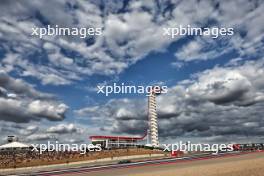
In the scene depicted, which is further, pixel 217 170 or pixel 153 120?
pixel 153 120

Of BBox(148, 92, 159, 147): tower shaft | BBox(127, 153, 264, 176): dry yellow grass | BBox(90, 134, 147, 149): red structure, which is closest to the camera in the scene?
BBox(127, 153, 264, 176): dry yellow grass

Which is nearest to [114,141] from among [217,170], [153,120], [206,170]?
[153,120]

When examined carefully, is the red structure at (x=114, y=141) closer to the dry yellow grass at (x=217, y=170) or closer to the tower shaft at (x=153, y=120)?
the tower shaft at (x=153, y=120)

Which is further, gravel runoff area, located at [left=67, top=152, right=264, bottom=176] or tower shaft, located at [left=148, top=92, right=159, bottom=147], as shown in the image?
tower shaft, located at [left=148, top=92, right=159, bottom=147]

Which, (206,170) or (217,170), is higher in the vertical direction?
(217,170)

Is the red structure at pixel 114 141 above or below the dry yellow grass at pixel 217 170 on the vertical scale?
below

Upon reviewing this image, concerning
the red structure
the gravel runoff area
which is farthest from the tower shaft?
the gravel runoff area

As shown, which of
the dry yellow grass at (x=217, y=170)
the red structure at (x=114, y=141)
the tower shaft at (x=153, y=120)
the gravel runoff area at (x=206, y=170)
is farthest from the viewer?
the tower shaft at (x=153, y=120)

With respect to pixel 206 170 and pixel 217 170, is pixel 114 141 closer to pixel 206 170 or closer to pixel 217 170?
pixel 206 170

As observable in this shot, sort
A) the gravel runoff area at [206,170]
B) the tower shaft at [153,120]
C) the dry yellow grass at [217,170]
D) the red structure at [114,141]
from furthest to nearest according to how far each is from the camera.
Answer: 1. the tower shaft at [153,120]
2. the red structure at [114,141]
3. the gravel runoff area at [206,170]
4. the dry yellow grass at [217,170]

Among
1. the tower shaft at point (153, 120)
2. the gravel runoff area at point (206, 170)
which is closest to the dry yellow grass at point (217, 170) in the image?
the gravel runoff area at point (206, 170)

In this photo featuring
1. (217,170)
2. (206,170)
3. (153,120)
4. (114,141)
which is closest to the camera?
(217,170)

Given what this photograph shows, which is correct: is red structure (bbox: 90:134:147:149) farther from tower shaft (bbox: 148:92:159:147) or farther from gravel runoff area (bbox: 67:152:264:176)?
gravel runoff area (bbox: 67:152:264:176)

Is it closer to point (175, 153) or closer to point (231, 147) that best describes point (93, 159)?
point (175, 153)
